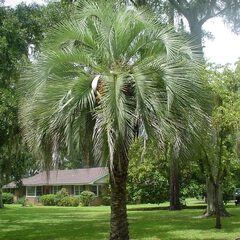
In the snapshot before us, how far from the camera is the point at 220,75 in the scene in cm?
1814

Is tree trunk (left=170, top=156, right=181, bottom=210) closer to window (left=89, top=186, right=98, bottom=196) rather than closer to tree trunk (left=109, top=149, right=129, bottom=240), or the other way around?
window (left=89, top=186, right=98, bottom=196)

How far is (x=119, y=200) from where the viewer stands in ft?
40.6

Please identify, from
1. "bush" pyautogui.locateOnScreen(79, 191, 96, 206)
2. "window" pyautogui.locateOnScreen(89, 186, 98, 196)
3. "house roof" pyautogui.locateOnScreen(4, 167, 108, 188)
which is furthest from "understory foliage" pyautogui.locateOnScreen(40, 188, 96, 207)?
"window" pyautogui.locateOnScreen(89, 186, 98, 196)

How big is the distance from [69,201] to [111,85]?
A: 40420 millimetres

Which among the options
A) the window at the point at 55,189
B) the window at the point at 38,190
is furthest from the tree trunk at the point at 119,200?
the window at the point at 38,190

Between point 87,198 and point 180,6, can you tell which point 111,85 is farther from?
point 87,198

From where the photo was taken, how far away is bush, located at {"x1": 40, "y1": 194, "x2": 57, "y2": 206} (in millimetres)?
52625

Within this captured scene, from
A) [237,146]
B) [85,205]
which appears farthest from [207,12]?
[85,205]

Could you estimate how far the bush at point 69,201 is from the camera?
49.9m

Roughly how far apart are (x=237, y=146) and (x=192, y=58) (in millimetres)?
10113

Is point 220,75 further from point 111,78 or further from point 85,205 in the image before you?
point 85,205

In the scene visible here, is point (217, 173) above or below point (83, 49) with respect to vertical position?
below

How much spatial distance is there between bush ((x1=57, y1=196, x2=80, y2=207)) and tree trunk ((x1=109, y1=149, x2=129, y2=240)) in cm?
3808

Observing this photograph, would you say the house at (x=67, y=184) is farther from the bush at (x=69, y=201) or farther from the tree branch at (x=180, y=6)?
the tree branch at (x=180, y=6)
